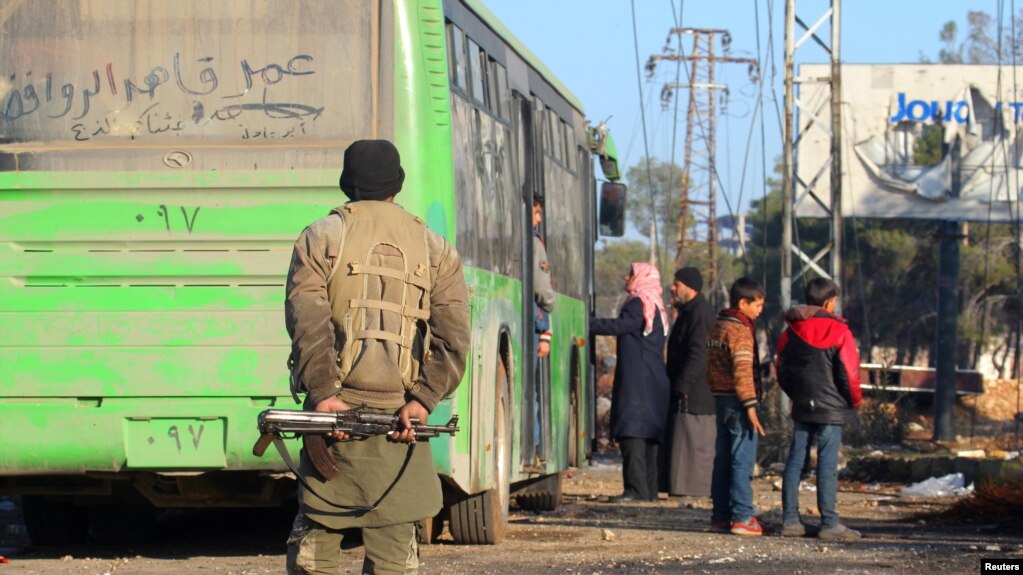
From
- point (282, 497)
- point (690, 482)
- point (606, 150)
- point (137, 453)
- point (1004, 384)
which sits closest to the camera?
point (137, 453)

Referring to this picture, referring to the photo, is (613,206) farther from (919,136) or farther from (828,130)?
(919,136)

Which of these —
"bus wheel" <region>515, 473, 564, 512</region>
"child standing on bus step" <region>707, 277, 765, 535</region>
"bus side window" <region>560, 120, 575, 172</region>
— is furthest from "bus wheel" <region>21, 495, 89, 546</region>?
"bus side window" <region>560, 120, 575, 172</region>

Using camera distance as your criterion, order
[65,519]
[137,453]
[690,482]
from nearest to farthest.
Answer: [137,453]
[65,519]
[690,482]

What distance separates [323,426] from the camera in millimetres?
4594

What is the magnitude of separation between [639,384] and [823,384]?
3177mm

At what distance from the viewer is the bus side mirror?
1497 cm

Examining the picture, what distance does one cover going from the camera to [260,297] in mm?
7527

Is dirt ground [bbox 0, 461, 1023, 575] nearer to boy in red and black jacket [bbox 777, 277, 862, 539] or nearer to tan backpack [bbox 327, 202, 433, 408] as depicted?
boy in red and black jacket [bbox 777, 277, 862, 539]

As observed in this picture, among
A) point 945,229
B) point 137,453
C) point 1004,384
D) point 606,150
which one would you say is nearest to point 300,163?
point 137,453

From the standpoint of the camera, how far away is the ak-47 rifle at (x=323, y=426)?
180 inches

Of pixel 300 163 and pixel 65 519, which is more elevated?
pixel 300 163

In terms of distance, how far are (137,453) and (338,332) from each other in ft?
10.00

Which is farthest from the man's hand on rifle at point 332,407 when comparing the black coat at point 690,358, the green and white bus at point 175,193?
the black coat at point 690,358

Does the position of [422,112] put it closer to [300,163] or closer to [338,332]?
[300,163]
